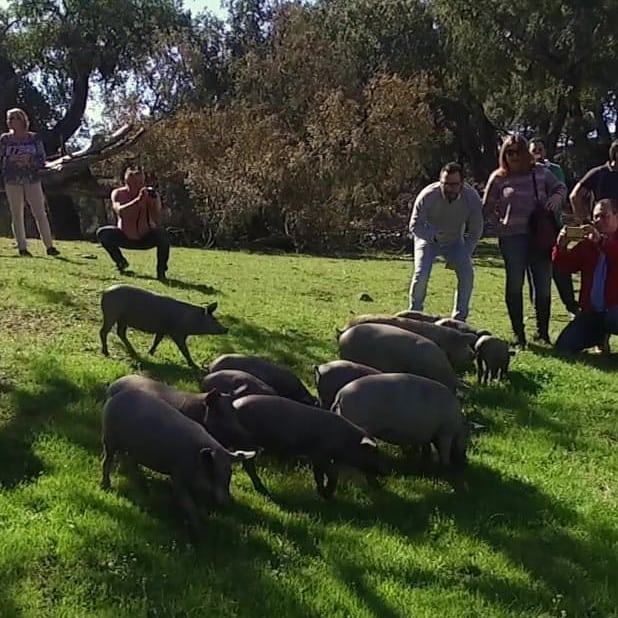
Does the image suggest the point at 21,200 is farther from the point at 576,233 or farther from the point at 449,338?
the point at 576,233

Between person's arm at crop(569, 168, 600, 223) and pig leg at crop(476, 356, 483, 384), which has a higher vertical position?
person's arm at crop(569, 168, 600, 223)

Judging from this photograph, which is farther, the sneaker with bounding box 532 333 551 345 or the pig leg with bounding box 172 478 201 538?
the sneaker with bounding box 532 333 551 345

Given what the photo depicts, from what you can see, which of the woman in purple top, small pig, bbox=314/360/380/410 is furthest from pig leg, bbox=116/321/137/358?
the woman in purple top

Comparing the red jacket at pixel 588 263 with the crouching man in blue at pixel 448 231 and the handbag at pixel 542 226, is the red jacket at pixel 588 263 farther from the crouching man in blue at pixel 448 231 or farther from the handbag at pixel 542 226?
the crouching man in blue at pixel 448 231

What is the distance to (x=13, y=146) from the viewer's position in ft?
36.2

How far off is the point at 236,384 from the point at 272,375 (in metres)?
0.42

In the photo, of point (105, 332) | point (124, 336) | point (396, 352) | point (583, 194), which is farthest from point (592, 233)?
point (105, 332)

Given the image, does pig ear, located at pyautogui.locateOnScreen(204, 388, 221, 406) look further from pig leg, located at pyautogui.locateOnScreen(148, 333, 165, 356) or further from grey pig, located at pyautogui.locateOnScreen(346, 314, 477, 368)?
grey pig, located at pyautogui.locateOnScreen(346, 314, 477, 368)

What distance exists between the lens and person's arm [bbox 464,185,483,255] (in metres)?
8.20

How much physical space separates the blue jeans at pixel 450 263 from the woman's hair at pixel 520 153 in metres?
0.75

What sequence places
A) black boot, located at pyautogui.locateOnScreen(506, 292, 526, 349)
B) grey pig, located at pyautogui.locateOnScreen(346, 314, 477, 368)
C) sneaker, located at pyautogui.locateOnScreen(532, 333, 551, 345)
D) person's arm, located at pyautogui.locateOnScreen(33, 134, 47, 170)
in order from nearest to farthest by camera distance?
grey pig, located at pyautogui.locateOnScreen(346, 314, 477, 368), black boot, located at pyautogui.locateOnScreen(506, 292, 526, 349), sneaker, located at pyautogui.locateOnScreen(532, 333, 551, 345), person's arm, located at pyautogui.locateOnScreen(33, 134, 47, 170)

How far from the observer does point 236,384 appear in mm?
5258

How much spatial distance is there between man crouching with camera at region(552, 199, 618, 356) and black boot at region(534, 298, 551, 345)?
0.34m

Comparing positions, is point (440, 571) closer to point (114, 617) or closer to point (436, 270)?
point (114, 617)
